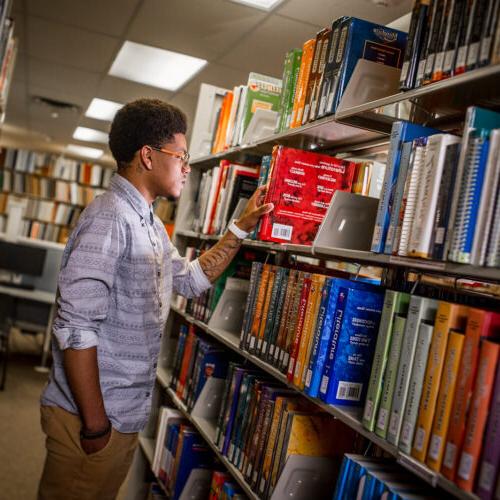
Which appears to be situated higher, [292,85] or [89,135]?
[89,135]

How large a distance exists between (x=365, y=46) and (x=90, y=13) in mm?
2732

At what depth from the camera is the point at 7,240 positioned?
19.2 ft

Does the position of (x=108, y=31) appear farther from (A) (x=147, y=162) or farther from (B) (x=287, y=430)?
(B) (x=287, y=430)

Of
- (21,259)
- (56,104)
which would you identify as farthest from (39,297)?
(56,104)

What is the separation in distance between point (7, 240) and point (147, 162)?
184 inches

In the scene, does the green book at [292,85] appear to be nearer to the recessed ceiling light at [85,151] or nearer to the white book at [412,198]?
the white book at [412,198]

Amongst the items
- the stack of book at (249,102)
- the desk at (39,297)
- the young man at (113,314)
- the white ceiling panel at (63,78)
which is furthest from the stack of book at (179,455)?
the white ceiling panel at (63,78)

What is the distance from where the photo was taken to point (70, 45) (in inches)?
175

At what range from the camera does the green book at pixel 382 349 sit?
44.0 inches

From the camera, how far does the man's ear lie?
5.67ft

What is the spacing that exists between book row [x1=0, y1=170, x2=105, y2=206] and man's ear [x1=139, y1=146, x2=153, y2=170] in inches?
324

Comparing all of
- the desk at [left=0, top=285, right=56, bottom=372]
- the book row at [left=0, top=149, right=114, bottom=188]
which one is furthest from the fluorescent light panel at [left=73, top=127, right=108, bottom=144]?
the desk at [left=0, top=285, right=56, bottom=372]

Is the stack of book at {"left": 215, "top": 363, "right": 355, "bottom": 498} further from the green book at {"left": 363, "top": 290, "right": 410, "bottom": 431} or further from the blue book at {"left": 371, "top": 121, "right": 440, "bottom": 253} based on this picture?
the blue book at {"left": 371, "top": 121, "right": 440, "bottom": 253}

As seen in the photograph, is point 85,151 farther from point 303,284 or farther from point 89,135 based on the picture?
point 303,284
